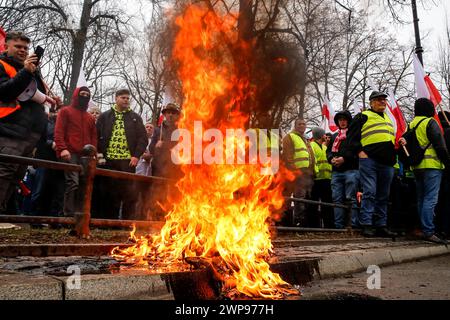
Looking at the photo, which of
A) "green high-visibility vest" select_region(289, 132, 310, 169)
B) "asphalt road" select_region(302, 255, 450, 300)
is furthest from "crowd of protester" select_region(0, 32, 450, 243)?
"asphalt road" select_region(302, 255, 450, 300)

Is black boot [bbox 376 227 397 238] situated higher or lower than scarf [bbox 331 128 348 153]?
lower

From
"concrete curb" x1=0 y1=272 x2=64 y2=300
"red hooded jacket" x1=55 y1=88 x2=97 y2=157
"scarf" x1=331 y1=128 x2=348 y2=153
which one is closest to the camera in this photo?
"concrete curb" x1=0 y1=272 x2=64 y2=300

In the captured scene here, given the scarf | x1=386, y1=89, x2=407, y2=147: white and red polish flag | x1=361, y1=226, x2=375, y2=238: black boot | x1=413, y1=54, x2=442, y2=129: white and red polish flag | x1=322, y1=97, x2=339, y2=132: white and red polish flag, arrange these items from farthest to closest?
x1=322, y1=97, x2=339, y2=132: white and red polish flag
x1=386, y1=89, x2=407, y2=147: white and red polish flag
x1=413, y1=54, x2=442, y2=129: white and red polish flag
the scarf
x1=361, y1=226, x2=375, y2=238: black boot

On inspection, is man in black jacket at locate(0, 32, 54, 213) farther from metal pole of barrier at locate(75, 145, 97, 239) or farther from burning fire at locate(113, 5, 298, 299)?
burning fire at locate(113, 5, 298, 299)

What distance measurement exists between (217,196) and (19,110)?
3.17 metres

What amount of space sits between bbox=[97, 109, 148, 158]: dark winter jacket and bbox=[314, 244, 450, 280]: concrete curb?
390 cm

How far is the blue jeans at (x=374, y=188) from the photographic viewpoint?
7227 millimetres

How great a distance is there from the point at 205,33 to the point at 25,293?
3523 mm

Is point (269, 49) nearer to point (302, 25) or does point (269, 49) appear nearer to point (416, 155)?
point (302, 25)

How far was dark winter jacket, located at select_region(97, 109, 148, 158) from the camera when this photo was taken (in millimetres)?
7125

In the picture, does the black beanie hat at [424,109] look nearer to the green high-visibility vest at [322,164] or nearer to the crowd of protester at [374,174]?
the crowd of protester at [374,174]
